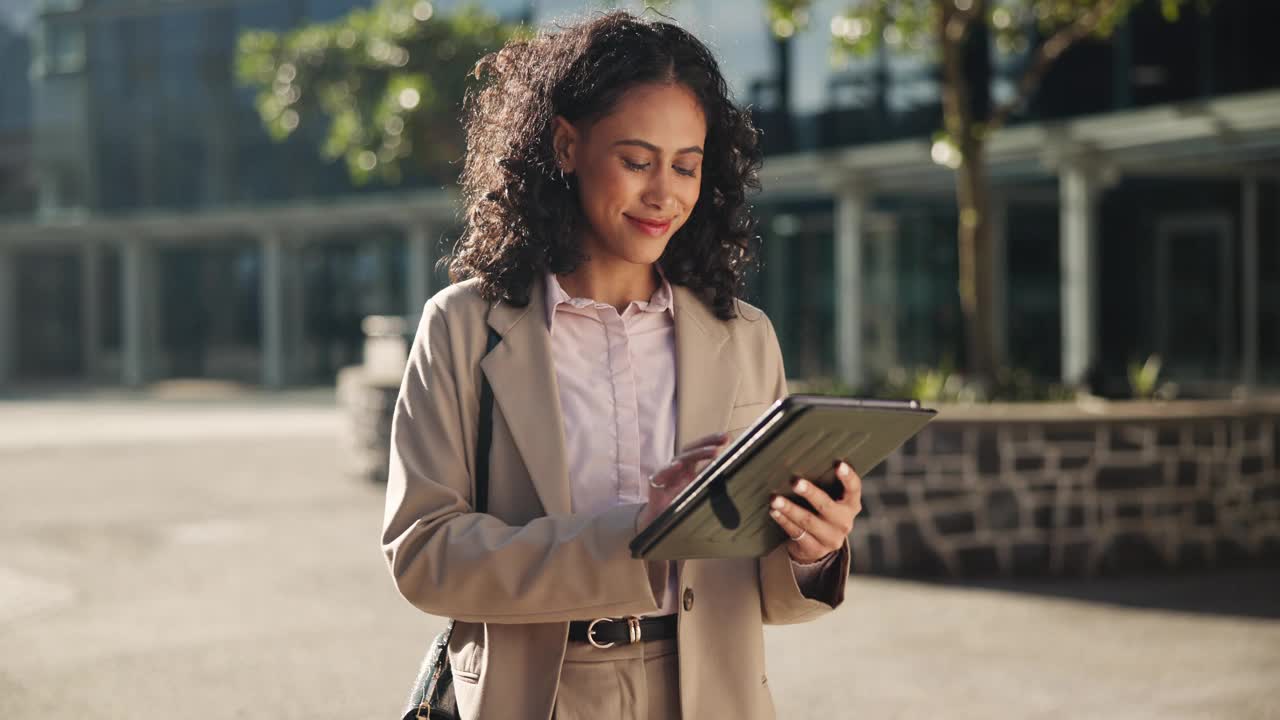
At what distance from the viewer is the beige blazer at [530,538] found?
6.54ft

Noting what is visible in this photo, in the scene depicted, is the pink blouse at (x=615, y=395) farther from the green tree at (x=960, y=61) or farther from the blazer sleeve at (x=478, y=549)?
the green tree at (x=960, y=61)

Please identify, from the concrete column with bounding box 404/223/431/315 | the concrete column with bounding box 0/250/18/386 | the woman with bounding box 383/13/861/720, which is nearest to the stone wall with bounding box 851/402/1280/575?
the woman with bounding box 383/13/861/720

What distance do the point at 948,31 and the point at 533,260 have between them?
7947 millimetres

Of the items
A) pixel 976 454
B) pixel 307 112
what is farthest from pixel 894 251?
pixel 976 454

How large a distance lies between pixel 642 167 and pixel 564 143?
0.17 meters

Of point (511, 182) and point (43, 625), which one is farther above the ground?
point (511, 182)

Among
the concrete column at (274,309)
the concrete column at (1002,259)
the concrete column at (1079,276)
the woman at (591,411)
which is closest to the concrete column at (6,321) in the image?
the concrete column at (274,309)

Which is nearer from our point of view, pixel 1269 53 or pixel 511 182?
pixel 511 182

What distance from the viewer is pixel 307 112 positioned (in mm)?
17438

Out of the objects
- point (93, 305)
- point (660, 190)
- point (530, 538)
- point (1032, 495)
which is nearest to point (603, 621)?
point (530, 538)

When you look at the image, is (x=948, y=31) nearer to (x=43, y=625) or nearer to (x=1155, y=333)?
(x=43, y=625)

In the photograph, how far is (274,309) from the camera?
3034 centimetres

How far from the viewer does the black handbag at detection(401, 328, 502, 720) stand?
215cm

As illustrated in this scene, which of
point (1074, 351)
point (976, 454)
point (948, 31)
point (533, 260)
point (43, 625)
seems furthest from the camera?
point (1074, 351)
